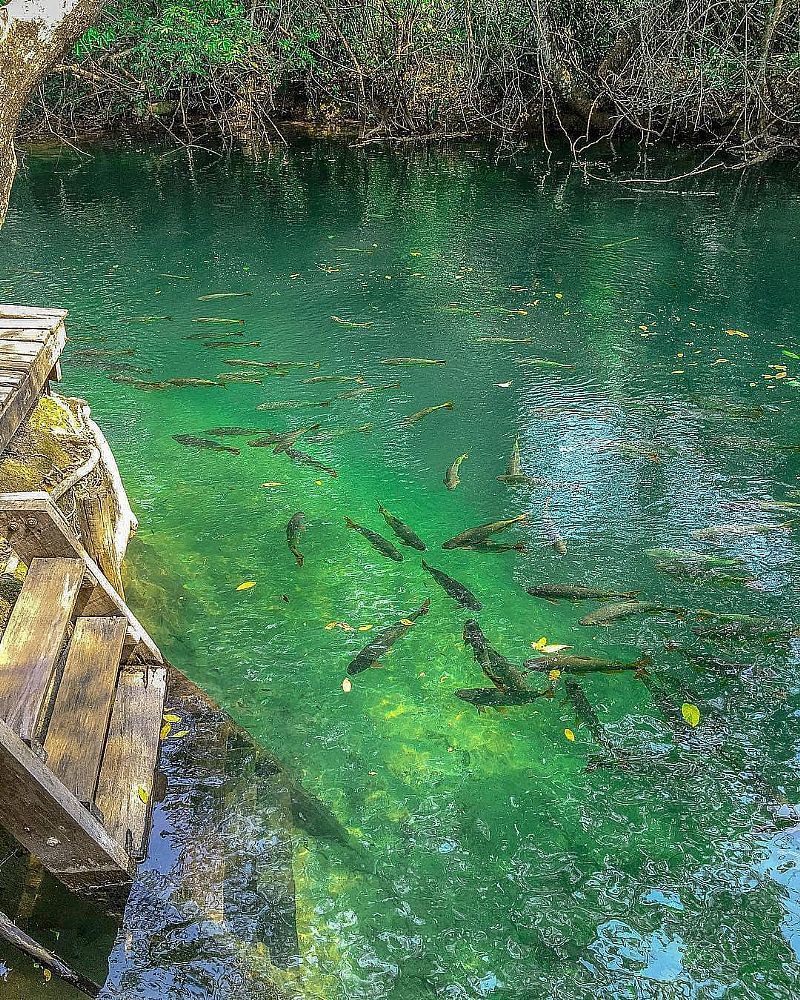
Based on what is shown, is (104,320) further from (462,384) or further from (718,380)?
(718,380)

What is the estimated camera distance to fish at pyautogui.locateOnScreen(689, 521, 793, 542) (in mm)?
5055

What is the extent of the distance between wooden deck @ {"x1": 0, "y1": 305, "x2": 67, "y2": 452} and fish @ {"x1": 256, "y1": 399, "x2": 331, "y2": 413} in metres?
2.51

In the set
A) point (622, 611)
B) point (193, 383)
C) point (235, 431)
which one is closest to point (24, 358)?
point (235, 431)

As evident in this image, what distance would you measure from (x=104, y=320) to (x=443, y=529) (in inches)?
192

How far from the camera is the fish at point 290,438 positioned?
20.0ft

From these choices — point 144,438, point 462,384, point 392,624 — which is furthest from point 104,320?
point 392,624

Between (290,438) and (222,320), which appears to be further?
(222,320)

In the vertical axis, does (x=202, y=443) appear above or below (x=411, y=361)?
below

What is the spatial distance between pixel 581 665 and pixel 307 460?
2685 mm

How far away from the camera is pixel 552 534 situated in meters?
5.09

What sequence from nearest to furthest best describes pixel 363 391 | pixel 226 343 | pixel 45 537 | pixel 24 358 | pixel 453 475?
pixel 45 537 → pixel 24 358 → pixel 453 475 → pixel 363 391 → pixel 226 343

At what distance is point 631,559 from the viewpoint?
486 centimetres

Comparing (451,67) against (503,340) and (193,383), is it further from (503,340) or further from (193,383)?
(193,383)

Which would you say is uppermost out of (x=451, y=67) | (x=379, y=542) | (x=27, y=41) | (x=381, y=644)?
(x=451, y=67)
